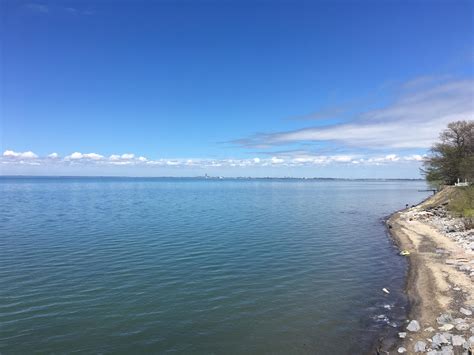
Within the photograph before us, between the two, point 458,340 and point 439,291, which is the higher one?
point 458,340

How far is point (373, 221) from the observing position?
174ft

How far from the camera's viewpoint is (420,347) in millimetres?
13109

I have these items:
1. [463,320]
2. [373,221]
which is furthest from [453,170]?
[463,320]

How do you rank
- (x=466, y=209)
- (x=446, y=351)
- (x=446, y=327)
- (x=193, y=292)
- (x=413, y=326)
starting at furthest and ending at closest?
(x=466, y=209), (x=193, y=292), (x=413, y=326), (x=446, y=327), (x=446, y=351)

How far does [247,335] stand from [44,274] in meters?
15.0

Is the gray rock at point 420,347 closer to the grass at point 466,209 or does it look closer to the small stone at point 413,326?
the small stone at point 413,326

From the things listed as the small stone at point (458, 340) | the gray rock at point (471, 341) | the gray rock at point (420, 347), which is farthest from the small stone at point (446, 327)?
the gray rock at point (420, 347)

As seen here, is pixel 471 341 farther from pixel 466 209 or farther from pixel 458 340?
pixel 466 209

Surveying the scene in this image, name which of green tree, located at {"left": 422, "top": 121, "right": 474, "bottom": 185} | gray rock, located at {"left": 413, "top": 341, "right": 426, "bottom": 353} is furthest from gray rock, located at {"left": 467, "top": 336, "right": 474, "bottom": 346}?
green tree, located at {"left": 422, "top": 121, "right": 474, "bottom": 185}

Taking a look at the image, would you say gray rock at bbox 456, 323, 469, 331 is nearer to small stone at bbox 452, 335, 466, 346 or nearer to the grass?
small stone at bbox 452, 335, 466, 346

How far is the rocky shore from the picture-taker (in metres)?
13.4

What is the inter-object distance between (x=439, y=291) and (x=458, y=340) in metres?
7.07

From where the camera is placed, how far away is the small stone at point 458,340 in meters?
12.9

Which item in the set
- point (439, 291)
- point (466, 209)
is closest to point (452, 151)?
point (466, 209)
